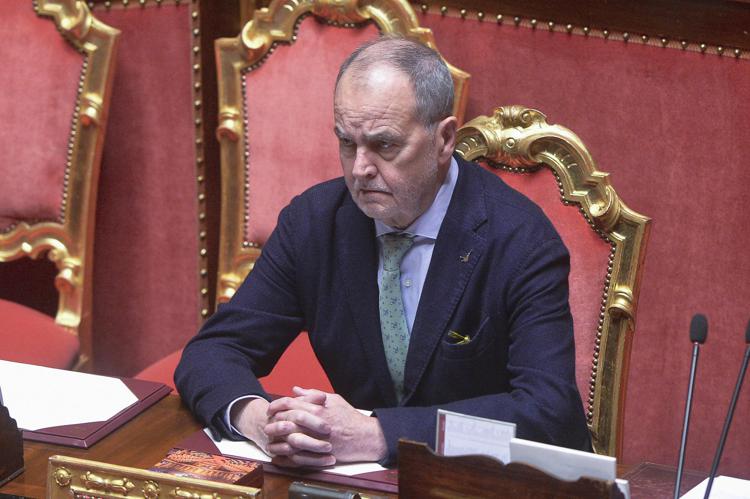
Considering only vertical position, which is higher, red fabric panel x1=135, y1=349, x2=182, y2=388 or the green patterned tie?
the green patterned tie

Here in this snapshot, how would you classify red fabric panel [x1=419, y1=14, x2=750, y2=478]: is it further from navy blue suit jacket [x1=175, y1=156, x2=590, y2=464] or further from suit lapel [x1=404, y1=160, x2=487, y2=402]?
suit lapel [x1=404, y1=160, x2=487, y2=402]

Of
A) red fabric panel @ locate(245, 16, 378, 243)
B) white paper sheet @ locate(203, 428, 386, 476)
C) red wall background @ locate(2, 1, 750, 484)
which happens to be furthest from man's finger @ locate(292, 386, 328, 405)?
red wall background @ locate(2, 1, 750, 484)

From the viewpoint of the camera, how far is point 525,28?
284cm

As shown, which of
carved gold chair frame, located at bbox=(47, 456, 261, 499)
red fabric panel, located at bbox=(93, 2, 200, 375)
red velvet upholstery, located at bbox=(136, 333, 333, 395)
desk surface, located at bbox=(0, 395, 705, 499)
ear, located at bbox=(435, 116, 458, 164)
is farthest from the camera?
red fabric panel, located at bbox=(93, 2, 200, 375)

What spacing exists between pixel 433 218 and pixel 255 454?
0.54 m

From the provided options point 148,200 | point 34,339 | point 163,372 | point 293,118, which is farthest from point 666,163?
point 34,339

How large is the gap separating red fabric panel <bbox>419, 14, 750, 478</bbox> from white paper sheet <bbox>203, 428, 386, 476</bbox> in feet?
4.23

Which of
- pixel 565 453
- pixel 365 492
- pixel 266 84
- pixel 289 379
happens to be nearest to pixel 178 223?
pixel 266 84

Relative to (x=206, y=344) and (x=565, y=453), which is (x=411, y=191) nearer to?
(x=206, y=344)

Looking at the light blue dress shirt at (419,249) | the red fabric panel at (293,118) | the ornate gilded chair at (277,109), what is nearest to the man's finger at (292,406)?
the light blue dress shirt at (419,249)

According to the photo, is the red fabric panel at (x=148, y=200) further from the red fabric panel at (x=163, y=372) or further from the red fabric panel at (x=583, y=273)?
the red fabric panel at (x=583, y=273)

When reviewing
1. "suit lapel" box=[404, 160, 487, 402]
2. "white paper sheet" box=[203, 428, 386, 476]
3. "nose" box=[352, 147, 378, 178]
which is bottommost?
"white paper sheet" box=[203, 428, 386, 476]

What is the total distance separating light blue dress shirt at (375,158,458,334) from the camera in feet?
6.93

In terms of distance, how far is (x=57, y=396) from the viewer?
2006mm
